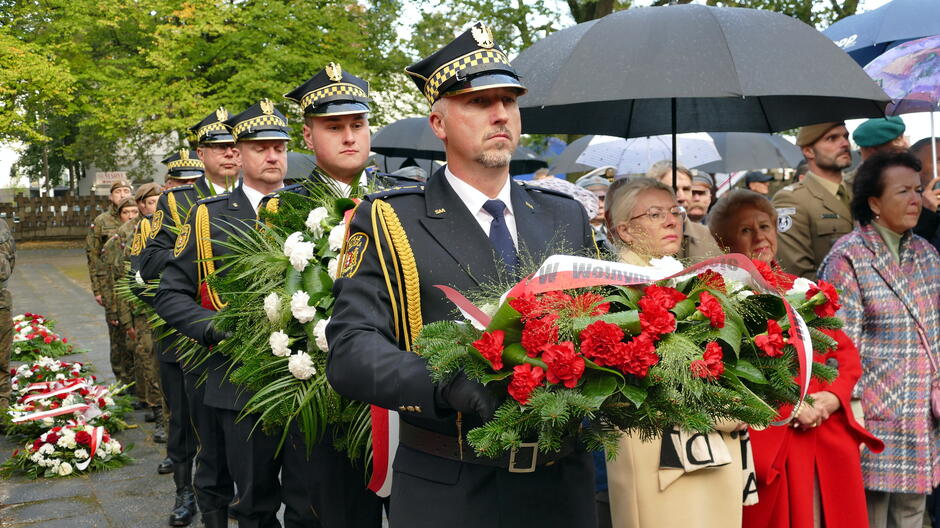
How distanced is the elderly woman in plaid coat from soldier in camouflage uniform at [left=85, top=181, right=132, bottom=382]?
7867mm

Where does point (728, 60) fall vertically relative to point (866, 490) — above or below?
above

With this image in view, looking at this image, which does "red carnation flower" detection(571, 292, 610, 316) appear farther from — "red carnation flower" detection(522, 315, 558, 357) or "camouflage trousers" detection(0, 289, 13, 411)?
"camouflage trousers" detection(0, 289, 13, 411)

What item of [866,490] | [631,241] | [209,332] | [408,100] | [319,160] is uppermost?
[408,100]

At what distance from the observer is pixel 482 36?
295cm

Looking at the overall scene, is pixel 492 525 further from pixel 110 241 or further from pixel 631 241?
pixel 110 241

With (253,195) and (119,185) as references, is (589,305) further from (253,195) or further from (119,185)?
(119,185)

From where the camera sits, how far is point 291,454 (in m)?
4.59

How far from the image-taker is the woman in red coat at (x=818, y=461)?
4082 mm

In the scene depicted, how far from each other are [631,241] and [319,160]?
163 centimetres

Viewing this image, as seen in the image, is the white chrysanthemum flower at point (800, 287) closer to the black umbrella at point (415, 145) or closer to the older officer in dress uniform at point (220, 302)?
the older officer in dress uniform at point (220, 302)

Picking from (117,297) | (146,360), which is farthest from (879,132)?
(117,297)

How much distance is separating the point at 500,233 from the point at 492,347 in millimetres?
865

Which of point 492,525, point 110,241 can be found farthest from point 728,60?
point 110,241

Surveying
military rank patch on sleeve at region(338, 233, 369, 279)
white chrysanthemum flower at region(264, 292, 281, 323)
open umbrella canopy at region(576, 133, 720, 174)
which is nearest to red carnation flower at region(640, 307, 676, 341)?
military rank patch on sleeve at region(338, 233, 369, 279)
